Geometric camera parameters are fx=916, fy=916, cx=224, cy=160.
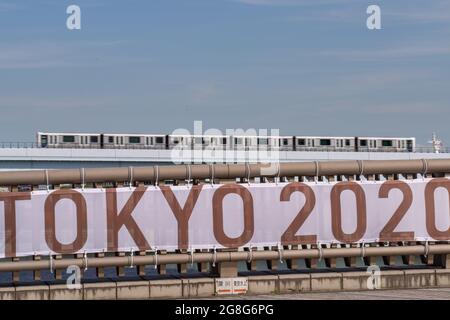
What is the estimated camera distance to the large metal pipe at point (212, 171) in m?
19.5

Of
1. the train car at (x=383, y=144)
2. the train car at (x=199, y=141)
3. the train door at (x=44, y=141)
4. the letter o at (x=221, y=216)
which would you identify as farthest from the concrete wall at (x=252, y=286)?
the train car at (x=383, y=144)

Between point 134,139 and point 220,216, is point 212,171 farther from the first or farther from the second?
point 134,139

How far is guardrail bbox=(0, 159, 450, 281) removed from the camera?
19.6 m

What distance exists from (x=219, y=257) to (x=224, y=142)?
7165 centimetres

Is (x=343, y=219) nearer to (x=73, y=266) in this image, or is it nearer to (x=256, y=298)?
(x=256, y=298)

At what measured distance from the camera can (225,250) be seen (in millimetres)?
20406

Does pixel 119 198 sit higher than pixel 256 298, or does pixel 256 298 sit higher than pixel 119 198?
pixel 119 198

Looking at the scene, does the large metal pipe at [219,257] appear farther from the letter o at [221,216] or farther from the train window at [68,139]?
the train window at [68,139]

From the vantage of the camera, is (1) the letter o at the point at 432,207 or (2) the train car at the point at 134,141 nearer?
(1) the letter o at the point at 432,207

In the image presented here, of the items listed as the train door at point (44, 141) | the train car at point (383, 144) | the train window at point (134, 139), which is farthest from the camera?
the train car at point (383, 144)

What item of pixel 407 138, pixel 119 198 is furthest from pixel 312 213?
pixel 407 138
